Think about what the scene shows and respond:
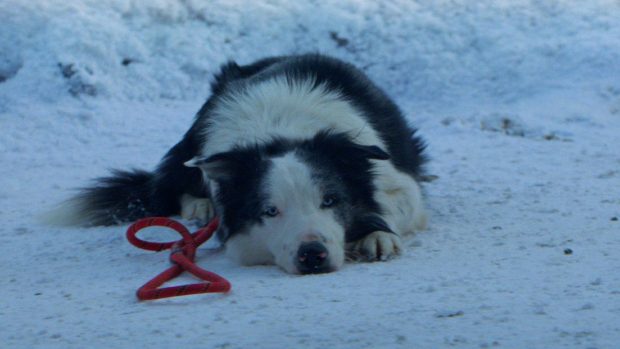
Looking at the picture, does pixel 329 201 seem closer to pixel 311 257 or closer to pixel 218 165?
pixel 311 257

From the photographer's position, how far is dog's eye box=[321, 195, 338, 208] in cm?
421

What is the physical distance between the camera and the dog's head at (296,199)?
4.05 meters

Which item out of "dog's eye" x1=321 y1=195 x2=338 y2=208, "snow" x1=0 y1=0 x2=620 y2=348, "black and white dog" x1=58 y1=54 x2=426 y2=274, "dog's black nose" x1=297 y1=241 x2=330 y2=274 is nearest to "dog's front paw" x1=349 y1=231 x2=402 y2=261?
"black and white dog" x1=58 y1=54 x2=426 y2=274

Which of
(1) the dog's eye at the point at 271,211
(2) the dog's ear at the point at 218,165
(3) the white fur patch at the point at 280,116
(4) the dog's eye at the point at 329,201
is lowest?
(1) the dog's eye at the point at 271,211

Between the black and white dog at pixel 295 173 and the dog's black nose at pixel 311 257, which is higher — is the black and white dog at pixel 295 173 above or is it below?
above

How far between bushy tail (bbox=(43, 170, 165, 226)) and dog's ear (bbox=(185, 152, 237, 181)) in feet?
4.31

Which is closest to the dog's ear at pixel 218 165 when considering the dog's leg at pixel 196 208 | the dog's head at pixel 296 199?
the dog's head at pixel 296 199

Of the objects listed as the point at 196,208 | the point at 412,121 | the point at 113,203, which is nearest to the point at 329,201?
the point at 196,208

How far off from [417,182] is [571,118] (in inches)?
119

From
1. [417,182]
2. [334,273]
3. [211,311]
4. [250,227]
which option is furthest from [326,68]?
[211,311]

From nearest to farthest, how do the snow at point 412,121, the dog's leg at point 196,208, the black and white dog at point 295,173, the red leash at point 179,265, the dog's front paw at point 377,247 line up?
the snow at point 412,121 < the red leash at point 179,265 < the black and white dog at point 295,173 < the dog's front paw at point 377,247 < the dog's leg at point 196,208

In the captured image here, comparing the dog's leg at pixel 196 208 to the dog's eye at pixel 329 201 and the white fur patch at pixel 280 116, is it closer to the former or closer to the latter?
the white fur patch at pixel 280 116

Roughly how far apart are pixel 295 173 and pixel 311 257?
1.35 feet

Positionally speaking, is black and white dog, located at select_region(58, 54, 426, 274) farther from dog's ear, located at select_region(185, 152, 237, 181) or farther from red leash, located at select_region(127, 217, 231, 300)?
red leash, located at select_region(127, 217, 231, 300)
